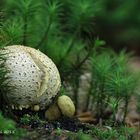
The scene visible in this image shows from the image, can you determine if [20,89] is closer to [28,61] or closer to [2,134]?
[28,61]

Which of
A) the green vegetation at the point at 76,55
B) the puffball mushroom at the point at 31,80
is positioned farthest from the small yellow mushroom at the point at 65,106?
the green vegetation at the point at 76,55

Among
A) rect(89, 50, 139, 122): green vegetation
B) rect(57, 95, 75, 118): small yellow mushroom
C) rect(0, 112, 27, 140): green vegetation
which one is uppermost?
rect(89, 50, 139, 122): green vegetation

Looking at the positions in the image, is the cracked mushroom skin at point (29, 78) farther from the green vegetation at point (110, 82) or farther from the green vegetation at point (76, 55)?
the green vegetation at point (110, 82)

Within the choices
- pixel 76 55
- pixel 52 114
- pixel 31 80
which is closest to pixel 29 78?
pixel 31 80

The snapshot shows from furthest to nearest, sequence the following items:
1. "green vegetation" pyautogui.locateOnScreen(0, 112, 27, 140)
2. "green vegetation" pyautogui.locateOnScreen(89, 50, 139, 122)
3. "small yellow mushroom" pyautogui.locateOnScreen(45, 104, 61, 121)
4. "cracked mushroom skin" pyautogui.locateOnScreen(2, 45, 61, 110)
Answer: "green vegetation" pyautogui.locateOnScreen(89, 50, 139, 122) < "small yellow mushroom" pyautogui.locateOnScreen(45, 104, 61, 121) < "cracked mushroom skin" pyautogui.locateOnScreen(2, 45, 61, 110) < "green vegetation" pyautogui.locateOnScreen(0, 112, 27, 140)

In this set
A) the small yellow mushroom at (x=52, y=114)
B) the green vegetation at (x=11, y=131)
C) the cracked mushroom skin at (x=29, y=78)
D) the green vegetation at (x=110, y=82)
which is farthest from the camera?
the green vegetation at (x=110, y=82)

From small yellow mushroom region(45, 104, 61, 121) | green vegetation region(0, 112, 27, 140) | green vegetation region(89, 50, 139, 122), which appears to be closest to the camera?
green vegetation region(0, 112, 27, 140)

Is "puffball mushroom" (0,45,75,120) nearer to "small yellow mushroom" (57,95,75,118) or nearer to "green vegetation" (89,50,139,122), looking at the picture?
"small yellow mushroom" (57,95,75,118)

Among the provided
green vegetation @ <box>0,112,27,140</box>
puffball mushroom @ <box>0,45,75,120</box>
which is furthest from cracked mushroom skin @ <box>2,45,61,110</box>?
green vegetation @ <box>0,112,27,140</box>

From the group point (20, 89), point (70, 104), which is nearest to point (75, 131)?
point (70, 104)
